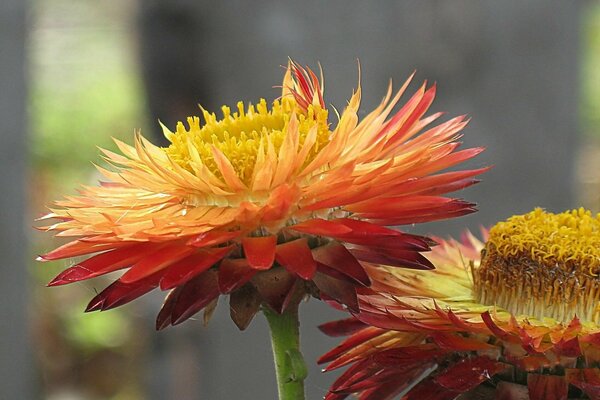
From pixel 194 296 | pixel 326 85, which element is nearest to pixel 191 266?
pixel 194 296

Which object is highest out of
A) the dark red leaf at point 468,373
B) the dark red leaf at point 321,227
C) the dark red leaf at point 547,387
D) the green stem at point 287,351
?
the dark red leaf at point 321,227

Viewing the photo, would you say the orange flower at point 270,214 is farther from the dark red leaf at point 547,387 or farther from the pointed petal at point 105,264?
the dark red leaf at point 547,387

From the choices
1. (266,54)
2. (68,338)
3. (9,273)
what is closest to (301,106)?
(266,54)

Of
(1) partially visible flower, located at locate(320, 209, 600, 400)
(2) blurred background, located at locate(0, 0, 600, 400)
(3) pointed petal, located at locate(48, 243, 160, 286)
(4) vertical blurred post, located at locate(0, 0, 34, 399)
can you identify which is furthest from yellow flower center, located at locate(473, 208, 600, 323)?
(4) vertical blurred post, located at locate(0, 0, 34, 399)

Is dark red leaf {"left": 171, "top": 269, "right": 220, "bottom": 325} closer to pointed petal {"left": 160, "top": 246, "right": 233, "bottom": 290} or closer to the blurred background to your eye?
pointed petal {"left": 160, "top": 246, "right": 233, "bottom": 290}

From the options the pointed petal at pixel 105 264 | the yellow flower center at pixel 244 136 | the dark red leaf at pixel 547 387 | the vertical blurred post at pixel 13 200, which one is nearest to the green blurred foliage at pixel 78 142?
the vertical blurred post at pixel 13 200

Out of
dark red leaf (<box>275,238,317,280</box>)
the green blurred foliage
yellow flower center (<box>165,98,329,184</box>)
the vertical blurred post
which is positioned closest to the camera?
dark red leaf (<box>275,238,317,280</box>)
